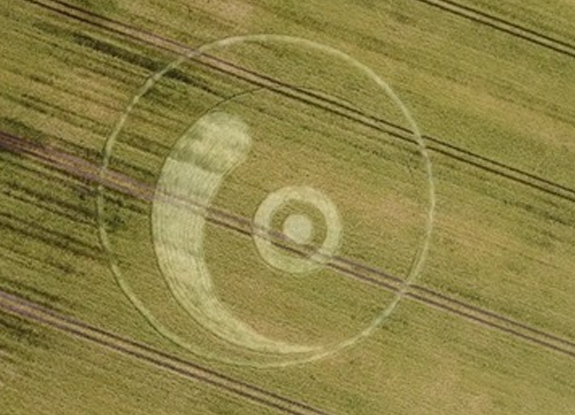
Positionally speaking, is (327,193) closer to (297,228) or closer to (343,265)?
(297,228)

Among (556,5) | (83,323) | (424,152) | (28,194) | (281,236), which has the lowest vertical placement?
(83,323)

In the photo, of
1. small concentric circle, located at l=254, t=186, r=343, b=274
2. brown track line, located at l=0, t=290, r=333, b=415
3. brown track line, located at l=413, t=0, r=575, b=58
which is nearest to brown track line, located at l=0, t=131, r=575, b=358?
small concentric circle, located at l=254, t=186, r=343, b=274

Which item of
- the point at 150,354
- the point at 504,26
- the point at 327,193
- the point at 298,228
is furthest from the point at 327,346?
the point at 504,26

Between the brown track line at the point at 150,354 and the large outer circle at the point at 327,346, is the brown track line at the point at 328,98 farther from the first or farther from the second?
the brown track line at the point at 150,354

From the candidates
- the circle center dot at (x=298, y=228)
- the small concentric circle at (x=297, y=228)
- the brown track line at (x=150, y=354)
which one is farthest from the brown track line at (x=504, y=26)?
the brown track line at (x=150, y=354)

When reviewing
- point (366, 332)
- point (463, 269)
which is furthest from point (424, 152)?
point (366, 332)

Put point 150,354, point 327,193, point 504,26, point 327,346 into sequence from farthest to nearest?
point 504,26 → point 327,193 → point 327,346 → point 150,354

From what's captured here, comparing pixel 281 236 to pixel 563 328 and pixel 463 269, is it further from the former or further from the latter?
pixel 563 328
